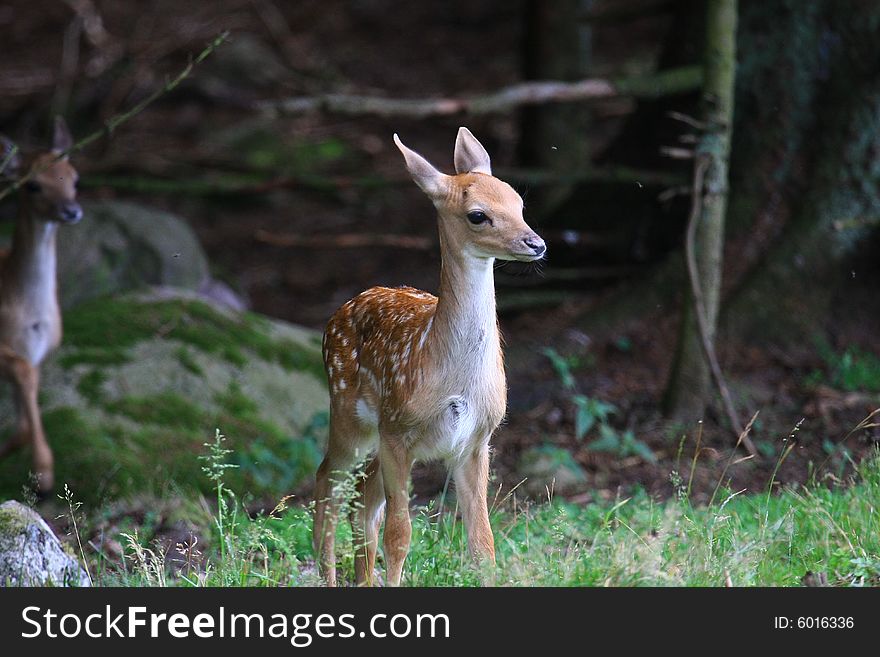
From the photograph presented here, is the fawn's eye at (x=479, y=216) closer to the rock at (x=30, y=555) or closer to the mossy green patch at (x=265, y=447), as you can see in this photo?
the rock at (x=30, y=555)

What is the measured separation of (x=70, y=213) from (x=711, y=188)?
151 inches

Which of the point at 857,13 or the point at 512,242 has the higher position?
the point at 857,13

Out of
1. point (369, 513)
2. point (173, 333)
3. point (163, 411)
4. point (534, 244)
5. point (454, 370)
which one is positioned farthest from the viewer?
point (173, 333)

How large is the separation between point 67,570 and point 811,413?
455 cm

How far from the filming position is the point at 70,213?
24.9ft

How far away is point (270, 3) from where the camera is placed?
1808 centimetres

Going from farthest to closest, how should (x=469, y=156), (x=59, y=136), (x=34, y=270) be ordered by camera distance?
1. (x=34, y=270)
2. (x=59, y=136)
3. (x=469, y=156)

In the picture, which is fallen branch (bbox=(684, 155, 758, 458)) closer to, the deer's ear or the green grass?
the green grass

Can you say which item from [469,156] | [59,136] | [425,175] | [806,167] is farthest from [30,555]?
[806,167]

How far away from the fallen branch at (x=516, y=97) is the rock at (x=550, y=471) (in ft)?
6.77

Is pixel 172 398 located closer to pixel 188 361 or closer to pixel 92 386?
pixel 188 361

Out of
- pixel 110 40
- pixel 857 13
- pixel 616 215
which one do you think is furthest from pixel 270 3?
pixel 857 13

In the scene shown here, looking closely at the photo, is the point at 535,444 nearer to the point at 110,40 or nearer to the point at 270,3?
the point at 110,40

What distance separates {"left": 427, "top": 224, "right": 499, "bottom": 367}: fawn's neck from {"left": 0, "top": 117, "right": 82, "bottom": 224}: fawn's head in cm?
382
